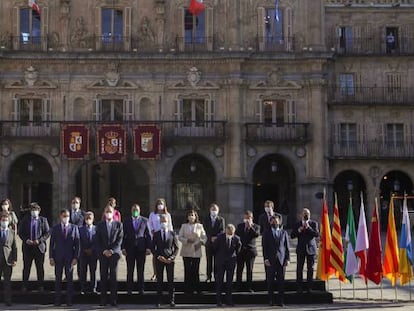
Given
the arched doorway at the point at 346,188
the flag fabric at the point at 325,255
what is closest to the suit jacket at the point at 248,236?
the flag fabric at the point at 325,255

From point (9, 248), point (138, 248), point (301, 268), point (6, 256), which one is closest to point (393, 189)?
point (301, 268)

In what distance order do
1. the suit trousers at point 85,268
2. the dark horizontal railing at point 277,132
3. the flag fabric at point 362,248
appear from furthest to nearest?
the dark horizontal railing at point 277,132 < the flag fabric at point 362,248 < the suit trousers at point 85,268

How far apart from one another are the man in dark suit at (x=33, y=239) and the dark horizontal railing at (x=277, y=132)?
2294cm

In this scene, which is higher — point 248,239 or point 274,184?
point 274,184

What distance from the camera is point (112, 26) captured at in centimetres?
4019

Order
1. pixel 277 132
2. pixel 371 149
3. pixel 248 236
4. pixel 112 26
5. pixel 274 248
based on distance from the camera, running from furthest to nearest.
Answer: pixel 371 149 → pixel 112 26 → pixel 277 132 → pixel 248 236 → pixel 274 248

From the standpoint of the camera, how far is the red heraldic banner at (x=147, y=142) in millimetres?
38781

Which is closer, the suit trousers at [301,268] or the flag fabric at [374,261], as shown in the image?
the suit trousers at [301,268]

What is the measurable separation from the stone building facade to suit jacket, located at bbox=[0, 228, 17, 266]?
22.2 m

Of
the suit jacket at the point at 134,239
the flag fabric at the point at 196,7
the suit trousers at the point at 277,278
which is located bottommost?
the suit trousers at the point at 277,278

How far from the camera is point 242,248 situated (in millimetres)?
18188

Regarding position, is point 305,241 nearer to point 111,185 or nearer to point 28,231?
point 28,231

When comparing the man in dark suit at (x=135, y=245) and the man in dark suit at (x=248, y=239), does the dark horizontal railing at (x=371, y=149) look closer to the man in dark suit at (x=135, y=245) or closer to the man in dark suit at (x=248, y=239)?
the man in dark suit at (x=248, y=239)

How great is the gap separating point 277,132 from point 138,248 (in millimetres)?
23288
